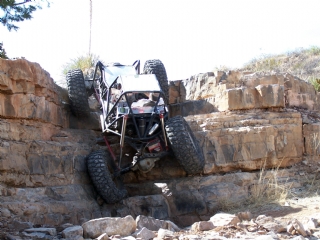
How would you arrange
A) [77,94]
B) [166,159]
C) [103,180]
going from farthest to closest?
1. [77,94]
2. [166,159]
3. [103,180]

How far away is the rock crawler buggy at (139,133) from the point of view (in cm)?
942

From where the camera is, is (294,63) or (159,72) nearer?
(159,72)

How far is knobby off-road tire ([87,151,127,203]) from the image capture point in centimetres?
934

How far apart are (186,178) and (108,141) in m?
2.05

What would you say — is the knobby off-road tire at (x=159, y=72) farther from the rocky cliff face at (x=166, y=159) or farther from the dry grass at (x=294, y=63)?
the dry grass at (x=294, y=63)

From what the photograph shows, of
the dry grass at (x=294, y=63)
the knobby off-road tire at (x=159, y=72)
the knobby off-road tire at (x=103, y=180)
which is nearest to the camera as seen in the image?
the knobby off-road tire at (x=103, y=180)

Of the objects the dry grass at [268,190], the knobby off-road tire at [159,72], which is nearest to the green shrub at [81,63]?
the knobby off-road tire at [159,72]

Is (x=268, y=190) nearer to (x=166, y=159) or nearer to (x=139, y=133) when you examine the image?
(x=166, y=159)

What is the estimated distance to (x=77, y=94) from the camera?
1119cm

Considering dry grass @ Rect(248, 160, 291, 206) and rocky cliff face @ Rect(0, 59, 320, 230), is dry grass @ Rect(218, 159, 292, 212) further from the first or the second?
rocky cliff face @ Rect(0, 59, 320, 230)

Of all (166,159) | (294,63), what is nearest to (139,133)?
(166,159)

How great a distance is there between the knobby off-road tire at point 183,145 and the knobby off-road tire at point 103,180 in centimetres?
137

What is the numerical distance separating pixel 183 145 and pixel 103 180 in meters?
1.71

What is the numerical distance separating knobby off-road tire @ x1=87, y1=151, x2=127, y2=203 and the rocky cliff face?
249mm
